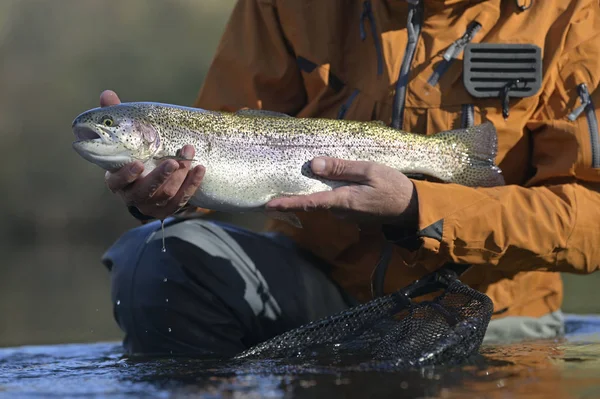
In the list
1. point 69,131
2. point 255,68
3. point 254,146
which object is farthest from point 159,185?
point 69,131

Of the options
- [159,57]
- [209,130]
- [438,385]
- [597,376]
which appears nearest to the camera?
[438,385]

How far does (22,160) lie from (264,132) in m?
19.8

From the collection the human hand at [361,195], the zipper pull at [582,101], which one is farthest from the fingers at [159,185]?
the zipper pull at [582,101]

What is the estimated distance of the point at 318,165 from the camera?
3561mm

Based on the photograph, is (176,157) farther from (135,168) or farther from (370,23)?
(370,23)

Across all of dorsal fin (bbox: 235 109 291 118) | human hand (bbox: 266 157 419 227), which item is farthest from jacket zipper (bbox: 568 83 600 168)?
dorsal fin (bbox: 235 109 291 118)

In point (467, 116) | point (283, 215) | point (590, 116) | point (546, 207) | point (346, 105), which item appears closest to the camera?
point (283, 215)

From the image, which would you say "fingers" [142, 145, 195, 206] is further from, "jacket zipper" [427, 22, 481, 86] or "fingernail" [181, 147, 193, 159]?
"jacket zipper" [427, 22, 481, 86]

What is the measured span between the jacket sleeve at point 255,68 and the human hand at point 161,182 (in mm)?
1069

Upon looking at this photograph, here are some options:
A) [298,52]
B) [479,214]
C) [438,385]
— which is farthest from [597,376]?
[298,52]

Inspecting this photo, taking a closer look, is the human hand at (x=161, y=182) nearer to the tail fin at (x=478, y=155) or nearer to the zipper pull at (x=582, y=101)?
the tail fin at (x=478, y=155)

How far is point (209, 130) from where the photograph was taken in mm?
3574

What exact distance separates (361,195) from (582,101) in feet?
3.57

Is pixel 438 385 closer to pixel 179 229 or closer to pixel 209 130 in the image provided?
pixel 209 130
